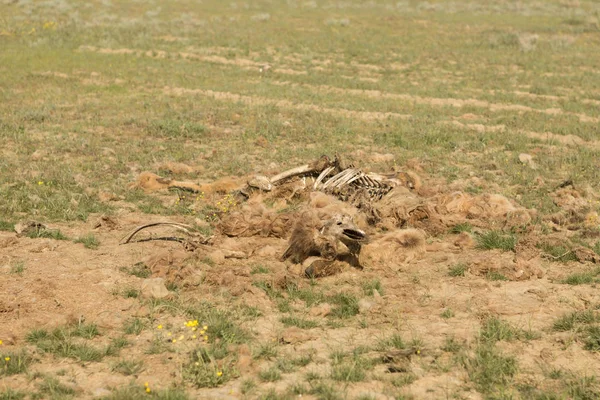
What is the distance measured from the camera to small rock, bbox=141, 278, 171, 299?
20.8ft

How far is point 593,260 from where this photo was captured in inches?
284

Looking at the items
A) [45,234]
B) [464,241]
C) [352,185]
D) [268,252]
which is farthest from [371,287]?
[45,234]

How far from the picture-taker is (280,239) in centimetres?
789

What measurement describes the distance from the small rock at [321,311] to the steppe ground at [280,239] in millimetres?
13

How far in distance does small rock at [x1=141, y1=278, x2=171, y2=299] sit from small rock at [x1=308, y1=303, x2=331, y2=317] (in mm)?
1249

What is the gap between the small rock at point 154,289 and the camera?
634 centimetres

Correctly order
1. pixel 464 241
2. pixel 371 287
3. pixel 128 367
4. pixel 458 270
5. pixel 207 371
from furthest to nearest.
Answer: pixel 464 241
pixel 458 270
pixel 371 287
pixel 128 367
pixel 207 371

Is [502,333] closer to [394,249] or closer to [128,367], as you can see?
[394,249]

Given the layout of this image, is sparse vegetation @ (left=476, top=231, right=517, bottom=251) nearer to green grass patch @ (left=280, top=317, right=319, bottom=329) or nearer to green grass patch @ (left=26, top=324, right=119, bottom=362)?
green grass patch @ (left=280, top=317, right=319, bottom=329)

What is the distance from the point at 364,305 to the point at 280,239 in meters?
1.84

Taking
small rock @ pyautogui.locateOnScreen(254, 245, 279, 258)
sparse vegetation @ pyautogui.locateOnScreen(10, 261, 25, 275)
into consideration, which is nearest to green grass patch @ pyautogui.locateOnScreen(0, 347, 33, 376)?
sparse vegetation @ pyautogui.locateOnScreen(10, 261, 25, 275)

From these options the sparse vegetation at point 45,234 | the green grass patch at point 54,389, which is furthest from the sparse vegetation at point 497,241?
the green grass patch at point 54,389

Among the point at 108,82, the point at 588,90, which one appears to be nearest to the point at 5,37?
the point at 108,82

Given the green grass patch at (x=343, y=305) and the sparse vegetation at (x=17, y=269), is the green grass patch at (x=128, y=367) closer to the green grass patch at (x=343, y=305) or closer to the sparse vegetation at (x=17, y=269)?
the green grass patch at (x=343, y=305)
